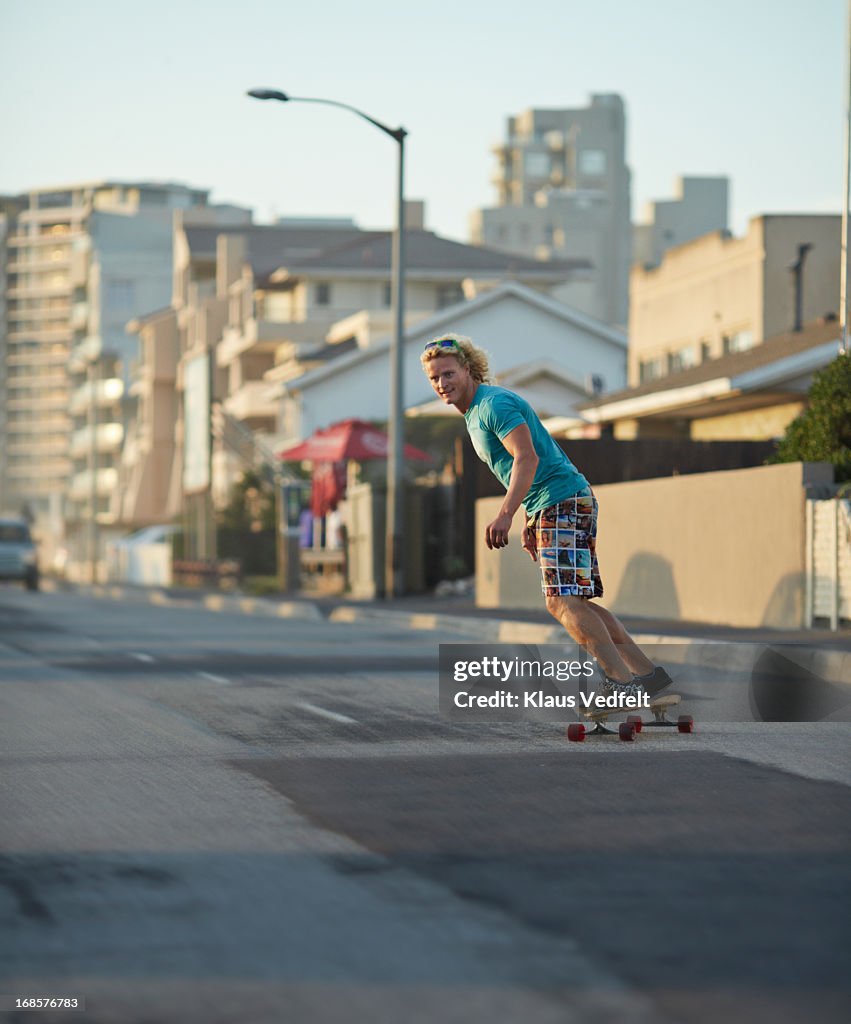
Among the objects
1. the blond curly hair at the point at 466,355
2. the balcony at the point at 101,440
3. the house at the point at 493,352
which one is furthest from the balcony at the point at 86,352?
the blond curly hair at the point at 466,355

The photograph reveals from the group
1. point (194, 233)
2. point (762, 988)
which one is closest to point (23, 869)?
point (762, 988)

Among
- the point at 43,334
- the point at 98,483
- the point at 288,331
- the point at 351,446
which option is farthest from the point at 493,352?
the point at 43,334

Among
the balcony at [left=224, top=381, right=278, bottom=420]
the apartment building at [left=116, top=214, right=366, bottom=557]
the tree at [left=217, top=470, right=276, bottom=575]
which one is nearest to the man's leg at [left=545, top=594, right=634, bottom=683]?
the tree at [left=217, top=470, right=276, bottom=575]

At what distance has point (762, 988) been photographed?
15.9 feet

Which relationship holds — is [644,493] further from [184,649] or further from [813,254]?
[813,254]

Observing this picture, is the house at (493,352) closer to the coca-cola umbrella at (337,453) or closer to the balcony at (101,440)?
the coca-cola umbrella at (337,453)

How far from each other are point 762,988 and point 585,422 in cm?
3185

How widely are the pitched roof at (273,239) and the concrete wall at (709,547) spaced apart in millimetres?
59357

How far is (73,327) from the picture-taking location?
136 meters

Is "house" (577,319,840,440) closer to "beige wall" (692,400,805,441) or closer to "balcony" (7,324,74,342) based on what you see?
"beige wall" (692,400,805,441)

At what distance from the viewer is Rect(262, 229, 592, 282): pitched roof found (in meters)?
71.4

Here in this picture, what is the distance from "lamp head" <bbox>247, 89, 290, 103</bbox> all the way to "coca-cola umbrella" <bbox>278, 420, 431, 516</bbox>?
288 inches

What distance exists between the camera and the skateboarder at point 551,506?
9.79 m

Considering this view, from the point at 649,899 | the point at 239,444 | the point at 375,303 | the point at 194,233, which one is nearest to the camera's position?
the point at 649,899
